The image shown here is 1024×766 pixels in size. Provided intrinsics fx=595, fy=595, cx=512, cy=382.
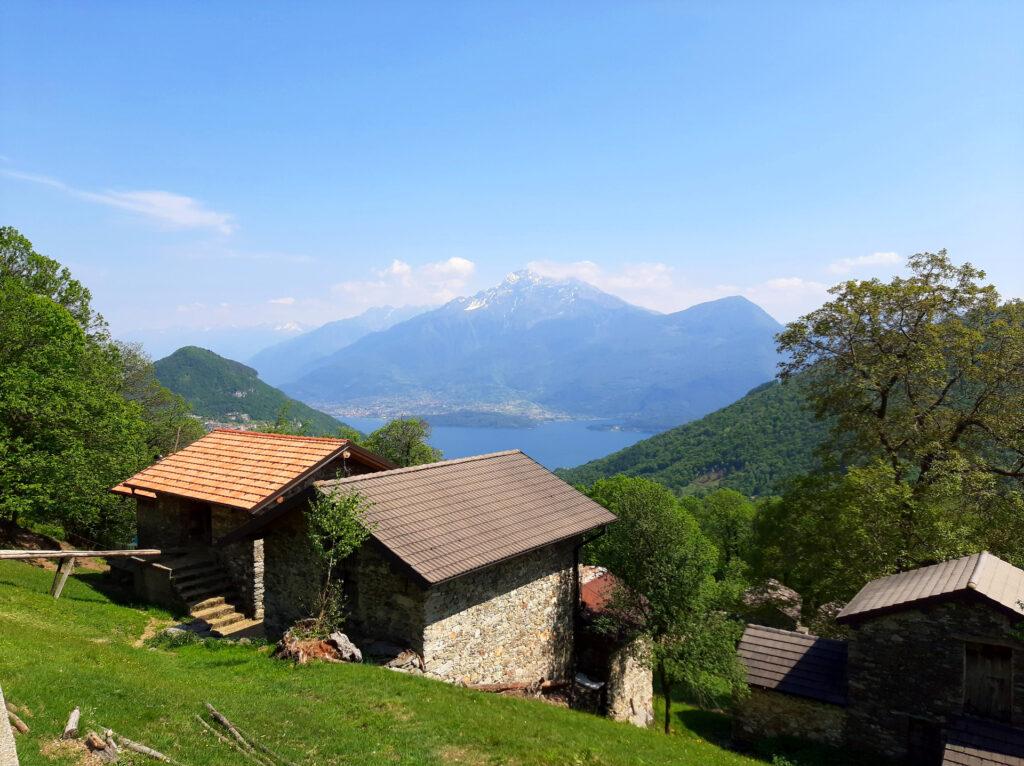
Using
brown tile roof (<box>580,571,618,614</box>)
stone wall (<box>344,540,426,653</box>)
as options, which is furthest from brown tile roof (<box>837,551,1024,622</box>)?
stone wall (<box>344,540,426,653</box>)

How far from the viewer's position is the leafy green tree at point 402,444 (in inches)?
1770

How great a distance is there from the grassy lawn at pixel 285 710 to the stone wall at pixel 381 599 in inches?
55.4

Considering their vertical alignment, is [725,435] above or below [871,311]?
below

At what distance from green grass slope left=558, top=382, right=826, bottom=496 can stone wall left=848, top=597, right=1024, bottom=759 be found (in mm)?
46371

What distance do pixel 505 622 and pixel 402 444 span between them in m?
31.8

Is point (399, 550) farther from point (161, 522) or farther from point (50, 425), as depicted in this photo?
point (50, 425)

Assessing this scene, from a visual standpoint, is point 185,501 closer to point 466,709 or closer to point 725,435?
point 466,709

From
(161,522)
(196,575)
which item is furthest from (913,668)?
(161,522)

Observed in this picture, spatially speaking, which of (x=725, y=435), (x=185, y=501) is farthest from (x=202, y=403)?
(x=185, y=501)

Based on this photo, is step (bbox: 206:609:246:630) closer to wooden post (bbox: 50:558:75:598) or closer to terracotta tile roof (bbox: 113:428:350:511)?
terracotta tile roof (bbox: 113:428:350:511)

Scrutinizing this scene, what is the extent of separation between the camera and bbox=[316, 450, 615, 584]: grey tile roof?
512 inches

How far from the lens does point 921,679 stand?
1428 cm

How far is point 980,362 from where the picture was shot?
2103 cm

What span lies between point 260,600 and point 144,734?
11324 millimetres
